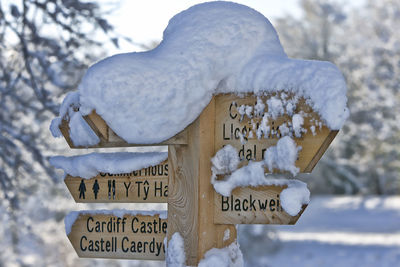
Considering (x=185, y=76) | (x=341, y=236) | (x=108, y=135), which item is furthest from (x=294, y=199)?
(x=341, y=236)

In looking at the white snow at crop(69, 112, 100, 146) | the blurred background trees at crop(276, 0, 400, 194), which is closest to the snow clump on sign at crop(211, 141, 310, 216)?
the white snow at crop(69, 112, 100, 146)

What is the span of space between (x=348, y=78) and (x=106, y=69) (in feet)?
43.8

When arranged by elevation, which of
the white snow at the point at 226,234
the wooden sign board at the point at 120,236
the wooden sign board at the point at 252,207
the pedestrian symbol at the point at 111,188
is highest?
the wooden sign board at the point at 252,207

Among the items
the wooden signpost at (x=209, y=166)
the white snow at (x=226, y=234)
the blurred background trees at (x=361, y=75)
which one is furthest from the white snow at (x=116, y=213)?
the blurred background trees at (x=361, y=75)

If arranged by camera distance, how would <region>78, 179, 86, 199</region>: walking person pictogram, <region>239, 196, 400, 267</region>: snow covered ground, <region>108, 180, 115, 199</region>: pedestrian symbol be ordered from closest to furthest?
1. <region>108, 180, 115, 199</region>: pedestrian symbol
2. <region>78, 179, 86, 199</region>: walking person pictogram
3. <region>239, 196, 400, 267</region>: snow covered ground

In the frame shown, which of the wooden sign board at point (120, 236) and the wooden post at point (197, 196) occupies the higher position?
the wooden post at point (197, 196)

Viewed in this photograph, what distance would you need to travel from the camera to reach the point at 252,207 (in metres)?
2.62

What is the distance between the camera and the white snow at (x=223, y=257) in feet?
8.61

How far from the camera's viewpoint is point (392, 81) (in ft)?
36.7

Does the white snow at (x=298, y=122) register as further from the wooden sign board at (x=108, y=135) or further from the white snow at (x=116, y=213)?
the white snow at (x=116, y=213)

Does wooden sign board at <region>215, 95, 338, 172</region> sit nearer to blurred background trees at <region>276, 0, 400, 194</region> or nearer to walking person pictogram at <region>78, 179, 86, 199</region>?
walking person pictogram at <region>78, 179, 86, 199</region>

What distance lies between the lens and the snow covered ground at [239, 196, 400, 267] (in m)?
12.0

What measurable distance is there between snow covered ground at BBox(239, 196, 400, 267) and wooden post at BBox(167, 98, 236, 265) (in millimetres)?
9045

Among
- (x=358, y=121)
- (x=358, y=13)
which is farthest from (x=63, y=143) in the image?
(x=358, y=13)
